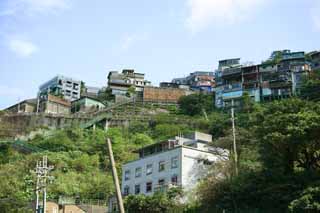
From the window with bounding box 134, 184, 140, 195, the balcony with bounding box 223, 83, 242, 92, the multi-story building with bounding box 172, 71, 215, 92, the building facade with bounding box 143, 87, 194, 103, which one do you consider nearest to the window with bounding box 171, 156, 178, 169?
the window with bounding box 134, 184, 140, 195

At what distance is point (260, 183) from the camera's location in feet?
105

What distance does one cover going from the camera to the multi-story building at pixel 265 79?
289 feet

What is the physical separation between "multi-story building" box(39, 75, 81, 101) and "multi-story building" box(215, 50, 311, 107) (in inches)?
1639

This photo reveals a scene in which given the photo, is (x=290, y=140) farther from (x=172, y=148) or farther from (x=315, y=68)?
(x=315, y=68)

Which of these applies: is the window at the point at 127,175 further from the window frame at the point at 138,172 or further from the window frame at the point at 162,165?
the window frame at the point at 162,165

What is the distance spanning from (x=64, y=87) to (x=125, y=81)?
1597 cm

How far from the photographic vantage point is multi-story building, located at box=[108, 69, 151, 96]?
113 m

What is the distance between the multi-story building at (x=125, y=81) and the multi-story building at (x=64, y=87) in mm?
10253

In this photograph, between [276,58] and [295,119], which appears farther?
[276,58]

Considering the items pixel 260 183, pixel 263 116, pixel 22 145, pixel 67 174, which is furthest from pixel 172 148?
pixel 22 145

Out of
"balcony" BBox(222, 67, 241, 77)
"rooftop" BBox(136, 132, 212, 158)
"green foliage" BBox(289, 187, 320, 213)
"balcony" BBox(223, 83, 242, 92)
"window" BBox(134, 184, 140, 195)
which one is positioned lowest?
"green foliage" BBox(289, 187, 320, 213)

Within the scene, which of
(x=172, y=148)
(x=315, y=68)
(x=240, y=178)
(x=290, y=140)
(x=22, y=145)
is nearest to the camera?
(x=290, y=140)

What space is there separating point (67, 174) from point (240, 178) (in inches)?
1529

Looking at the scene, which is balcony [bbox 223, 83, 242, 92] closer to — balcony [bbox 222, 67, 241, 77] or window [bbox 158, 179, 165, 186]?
balcony [bbox 222, 67, 241, 77]
